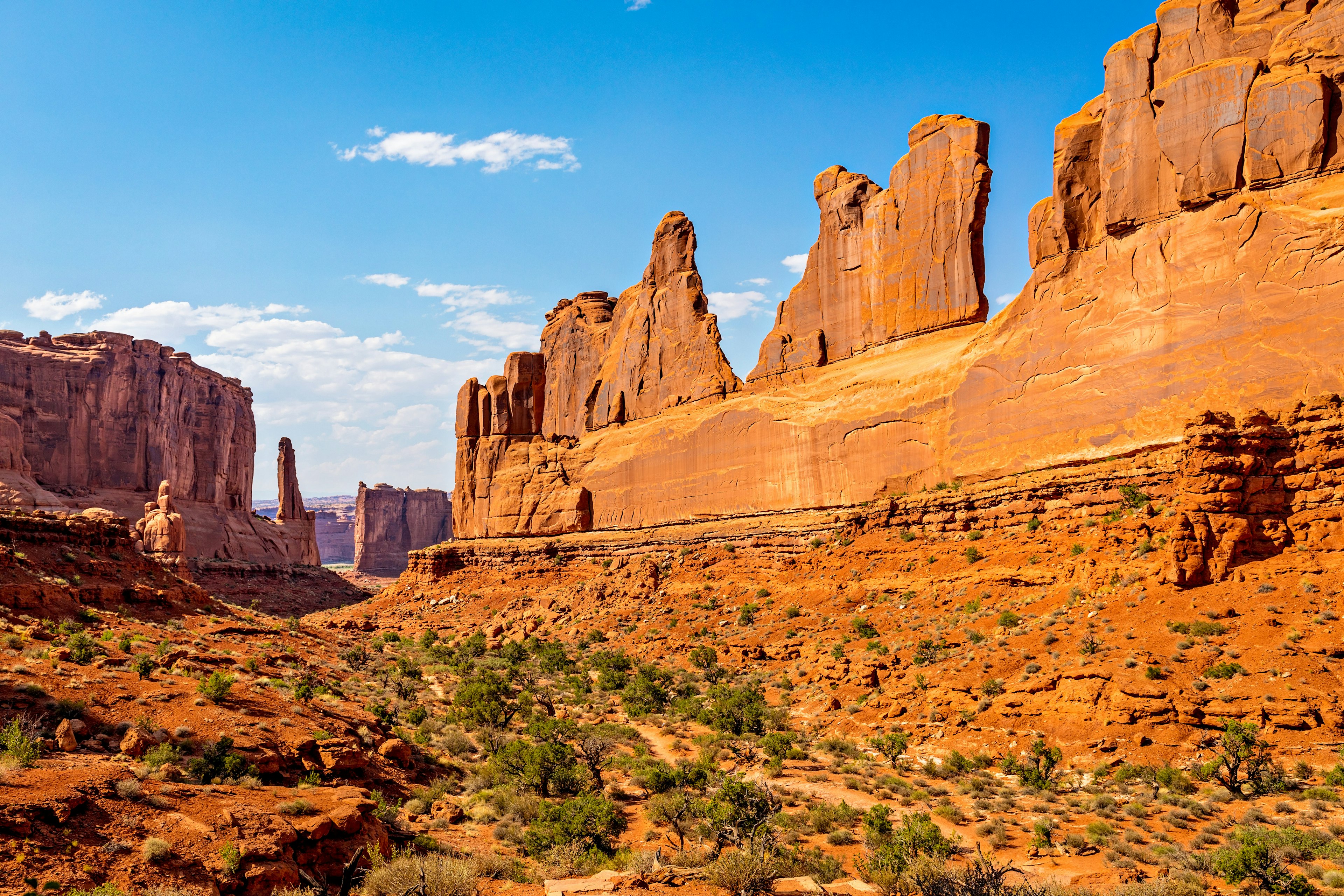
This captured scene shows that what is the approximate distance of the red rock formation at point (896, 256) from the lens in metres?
30.4

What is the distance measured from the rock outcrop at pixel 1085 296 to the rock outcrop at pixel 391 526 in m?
90.8

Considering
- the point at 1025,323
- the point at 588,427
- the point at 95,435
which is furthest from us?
the point at 95,435

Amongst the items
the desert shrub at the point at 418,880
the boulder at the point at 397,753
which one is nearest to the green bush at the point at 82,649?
the boulder at the point at 397,753

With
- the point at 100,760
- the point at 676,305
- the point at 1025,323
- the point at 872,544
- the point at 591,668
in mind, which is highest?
the point at 676,305

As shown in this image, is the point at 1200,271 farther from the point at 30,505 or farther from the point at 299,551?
the point at 299,551

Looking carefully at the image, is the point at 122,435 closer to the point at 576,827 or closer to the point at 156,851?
the point at 576,827

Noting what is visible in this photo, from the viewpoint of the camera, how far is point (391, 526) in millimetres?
122562

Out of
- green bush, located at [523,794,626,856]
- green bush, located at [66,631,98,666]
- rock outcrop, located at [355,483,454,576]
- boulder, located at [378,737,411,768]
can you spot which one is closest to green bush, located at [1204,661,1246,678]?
green bush, located at [523,794,626,856]

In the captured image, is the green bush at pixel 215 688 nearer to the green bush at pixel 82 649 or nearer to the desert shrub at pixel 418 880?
the green bush at pixel 82 649

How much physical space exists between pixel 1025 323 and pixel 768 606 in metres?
12.8

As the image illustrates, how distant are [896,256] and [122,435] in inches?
2778

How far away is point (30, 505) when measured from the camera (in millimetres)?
54844

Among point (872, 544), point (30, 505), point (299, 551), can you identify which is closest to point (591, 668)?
point (872, 544)

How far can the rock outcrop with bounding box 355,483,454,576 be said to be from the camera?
120688 millimetres
